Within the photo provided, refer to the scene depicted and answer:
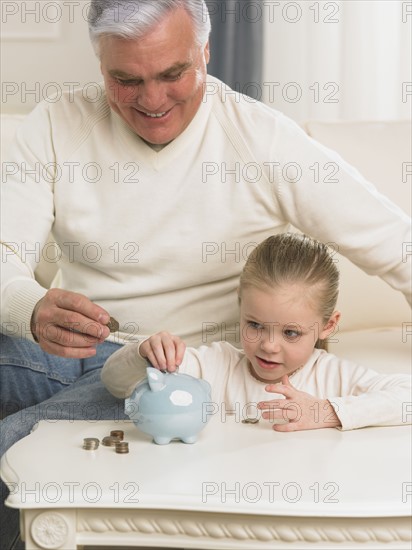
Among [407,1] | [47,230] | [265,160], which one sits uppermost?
[407,1]

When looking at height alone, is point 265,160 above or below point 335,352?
above

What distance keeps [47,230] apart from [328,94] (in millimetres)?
1518

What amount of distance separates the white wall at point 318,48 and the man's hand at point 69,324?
5.74 feet

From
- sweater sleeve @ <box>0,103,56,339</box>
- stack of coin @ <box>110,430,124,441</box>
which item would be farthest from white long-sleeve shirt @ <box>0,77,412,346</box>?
stack of coin @ <box>110,430,124,441</box>

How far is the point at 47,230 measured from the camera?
179 cm

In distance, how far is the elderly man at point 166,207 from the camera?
1.71 meters

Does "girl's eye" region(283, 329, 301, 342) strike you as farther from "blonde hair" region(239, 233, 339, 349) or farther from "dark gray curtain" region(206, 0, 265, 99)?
"dark gray curtain" region(206, 0, 265, 99)

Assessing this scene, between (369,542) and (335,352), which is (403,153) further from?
(369,542)

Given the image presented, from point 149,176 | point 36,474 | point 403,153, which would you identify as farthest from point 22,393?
point 403,153

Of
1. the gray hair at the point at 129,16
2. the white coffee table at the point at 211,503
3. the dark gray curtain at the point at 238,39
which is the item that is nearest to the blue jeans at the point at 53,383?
→ the white coffee table at the point at 211,503

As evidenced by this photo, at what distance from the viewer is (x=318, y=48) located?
3.00 m

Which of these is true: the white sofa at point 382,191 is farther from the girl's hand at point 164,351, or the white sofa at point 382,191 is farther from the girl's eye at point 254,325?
the girl's hand at point 164,351

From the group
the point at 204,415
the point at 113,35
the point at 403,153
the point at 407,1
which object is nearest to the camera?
the point at 204,415

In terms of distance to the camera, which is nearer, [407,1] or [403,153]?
[403,153]
